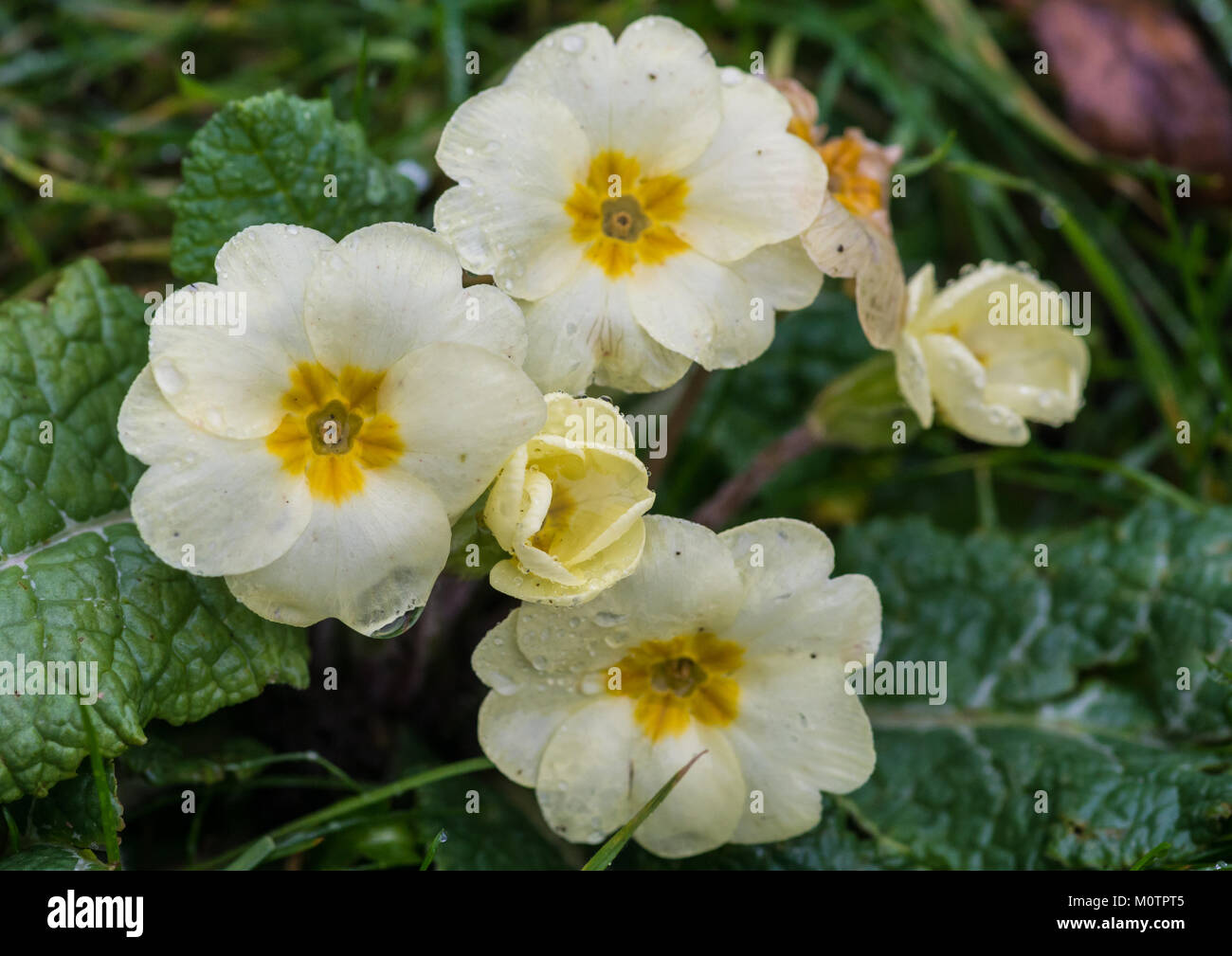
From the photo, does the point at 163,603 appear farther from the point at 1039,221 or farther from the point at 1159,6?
the point at 1159,6

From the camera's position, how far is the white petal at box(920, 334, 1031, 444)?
2.20 meters

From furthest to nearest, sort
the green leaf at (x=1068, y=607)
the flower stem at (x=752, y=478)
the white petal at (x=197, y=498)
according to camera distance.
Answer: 1. the flower stem at (x=752, y=478)
2. the green leaf at (x=1068, y=607)
3. the white petal at (x=197, y=498)

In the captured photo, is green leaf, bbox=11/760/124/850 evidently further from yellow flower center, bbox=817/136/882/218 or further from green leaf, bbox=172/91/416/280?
yellow flower center, bbox=817/136/882/218

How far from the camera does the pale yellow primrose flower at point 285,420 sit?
168cm

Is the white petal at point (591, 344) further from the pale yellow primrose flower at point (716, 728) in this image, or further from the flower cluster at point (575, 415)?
the pale yellow primrose flower at point (716, 728)

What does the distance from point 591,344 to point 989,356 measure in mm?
950

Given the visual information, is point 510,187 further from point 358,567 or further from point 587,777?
point 587,777

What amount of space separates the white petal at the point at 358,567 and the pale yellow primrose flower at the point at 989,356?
38.8 inches

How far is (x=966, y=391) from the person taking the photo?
7.29ft

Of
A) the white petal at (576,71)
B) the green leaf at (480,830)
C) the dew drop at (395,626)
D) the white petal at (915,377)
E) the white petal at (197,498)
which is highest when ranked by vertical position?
the white petal at (576,71)

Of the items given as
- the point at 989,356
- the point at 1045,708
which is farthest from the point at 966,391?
the point at 1045,708

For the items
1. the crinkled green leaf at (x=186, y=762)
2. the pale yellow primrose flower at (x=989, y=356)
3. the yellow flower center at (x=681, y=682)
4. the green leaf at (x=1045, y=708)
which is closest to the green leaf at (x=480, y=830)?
the green leaf at (x=1045, y=708)

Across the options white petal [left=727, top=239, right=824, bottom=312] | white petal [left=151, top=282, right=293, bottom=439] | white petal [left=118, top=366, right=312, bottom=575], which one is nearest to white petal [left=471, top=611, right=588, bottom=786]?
white petal [left=118, top=366, right=312, bottom=575]
